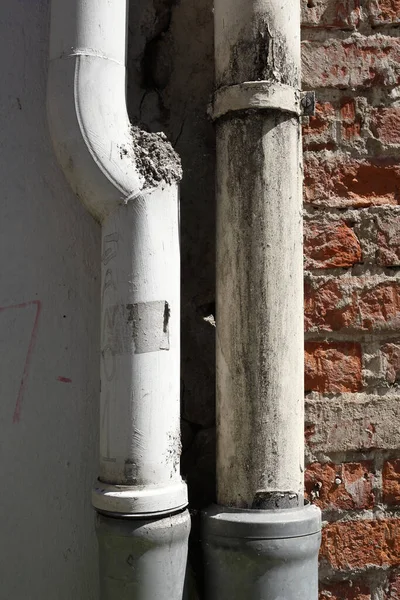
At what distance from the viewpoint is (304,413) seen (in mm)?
1604

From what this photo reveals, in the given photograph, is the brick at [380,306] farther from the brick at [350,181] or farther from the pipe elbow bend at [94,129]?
the pipe elbow bend at [94,129]

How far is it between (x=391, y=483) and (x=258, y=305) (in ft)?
1.72

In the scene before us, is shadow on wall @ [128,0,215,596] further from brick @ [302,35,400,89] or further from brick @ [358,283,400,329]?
brick @ [358,283,400,329]

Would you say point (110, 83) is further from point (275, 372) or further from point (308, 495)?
point (308, 495)

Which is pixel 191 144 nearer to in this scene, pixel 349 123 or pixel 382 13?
pixel 349 123

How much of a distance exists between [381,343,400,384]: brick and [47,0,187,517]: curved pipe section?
49cm

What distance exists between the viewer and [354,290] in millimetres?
1642

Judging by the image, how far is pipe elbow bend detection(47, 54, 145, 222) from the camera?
1.41 meters

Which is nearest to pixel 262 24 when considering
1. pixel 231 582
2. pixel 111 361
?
pixel 111 361

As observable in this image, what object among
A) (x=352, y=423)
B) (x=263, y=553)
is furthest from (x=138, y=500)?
(x=352, y=423)

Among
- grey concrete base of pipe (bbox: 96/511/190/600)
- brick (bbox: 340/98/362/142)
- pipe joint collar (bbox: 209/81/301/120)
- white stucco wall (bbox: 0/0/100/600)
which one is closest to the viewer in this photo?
grey concrete base of pipe (bbox: 96/511/190/600)

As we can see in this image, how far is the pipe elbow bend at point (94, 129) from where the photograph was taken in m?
1.41

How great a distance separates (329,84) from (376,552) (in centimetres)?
102

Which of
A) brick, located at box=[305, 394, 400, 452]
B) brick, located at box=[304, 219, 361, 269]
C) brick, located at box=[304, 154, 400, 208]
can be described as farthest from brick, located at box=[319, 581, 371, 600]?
brick, located at box=[304, 154, 400, 208]
